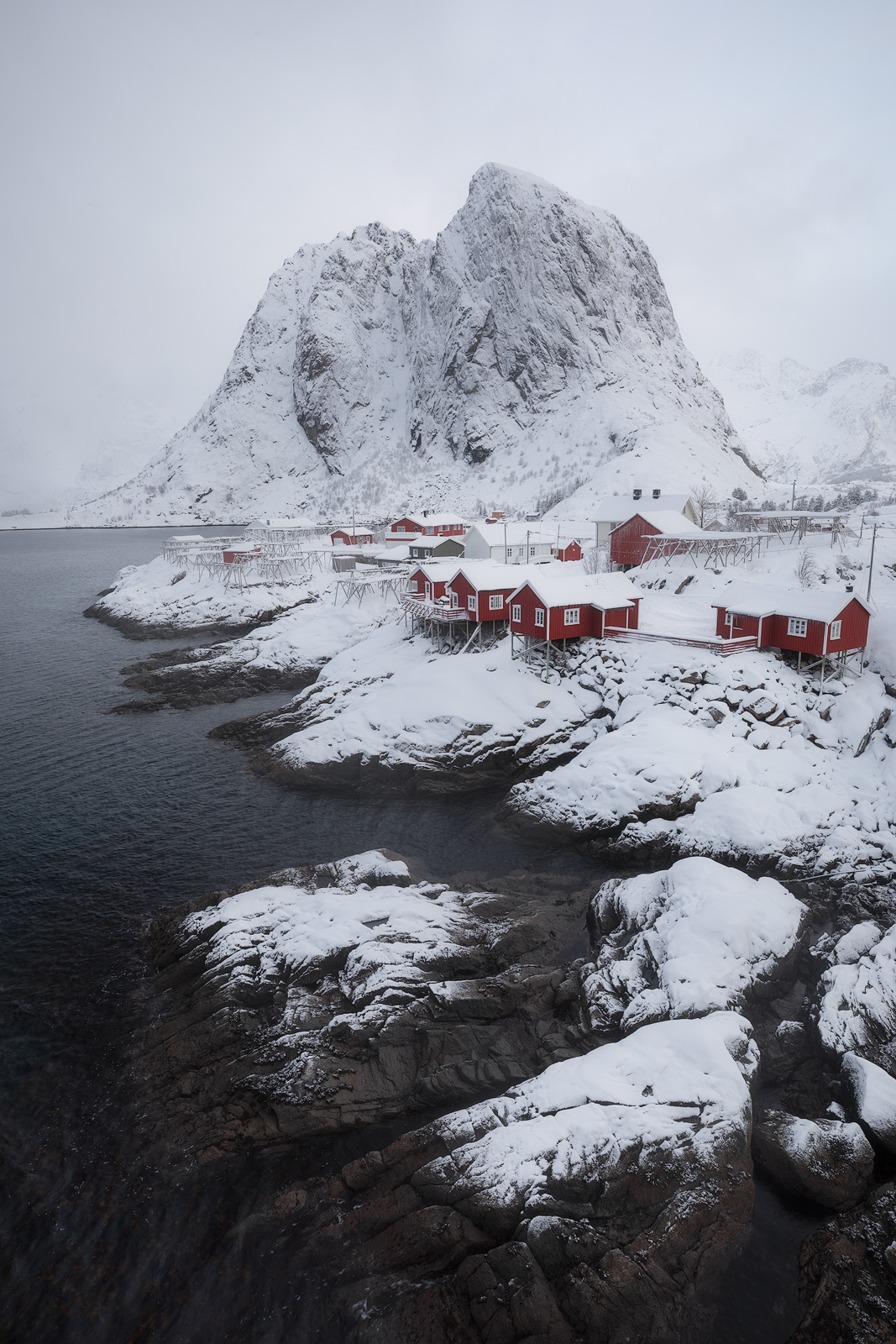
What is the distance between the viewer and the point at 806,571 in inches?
1682

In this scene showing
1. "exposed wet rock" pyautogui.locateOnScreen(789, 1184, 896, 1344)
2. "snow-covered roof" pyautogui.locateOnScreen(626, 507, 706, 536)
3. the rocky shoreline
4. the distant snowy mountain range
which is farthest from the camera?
the distant snowy mountain range

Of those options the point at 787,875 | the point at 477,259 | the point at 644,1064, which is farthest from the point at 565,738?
the point at 477,259

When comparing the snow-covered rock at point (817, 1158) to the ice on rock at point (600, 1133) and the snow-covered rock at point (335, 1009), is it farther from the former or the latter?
the snow-covered rock at point (335, 1009)

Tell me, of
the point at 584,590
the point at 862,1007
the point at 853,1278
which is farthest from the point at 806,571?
the point at 853,1278

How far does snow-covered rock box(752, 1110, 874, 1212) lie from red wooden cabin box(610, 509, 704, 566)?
42.1m

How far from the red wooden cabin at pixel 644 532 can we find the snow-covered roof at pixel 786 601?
54.9 ft

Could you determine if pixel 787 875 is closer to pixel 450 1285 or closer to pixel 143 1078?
pixel 450 1285

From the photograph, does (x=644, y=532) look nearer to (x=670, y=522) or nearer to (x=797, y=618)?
(x=670, y=522)

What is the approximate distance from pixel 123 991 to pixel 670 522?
46675 millimetres

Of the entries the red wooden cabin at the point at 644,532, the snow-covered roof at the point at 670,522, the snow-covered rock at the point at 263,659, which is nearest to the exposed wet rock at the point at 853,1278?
the snow-covered rock at the point at 263,659

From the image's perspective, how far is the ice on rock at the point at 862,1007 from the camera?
15.4m

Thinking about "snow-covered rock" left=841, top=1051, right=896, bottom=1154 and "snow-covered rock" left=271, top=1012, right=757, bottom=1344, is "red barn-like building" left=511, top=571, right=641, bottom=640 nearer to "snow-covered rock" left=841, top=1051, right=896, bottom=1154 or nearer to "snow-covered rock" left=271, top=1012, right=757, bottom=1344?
"snow-covered rock" left=841, top=1051, right=896, bottom=1154

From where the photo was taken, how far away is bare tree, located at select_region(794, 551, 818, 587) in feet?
137

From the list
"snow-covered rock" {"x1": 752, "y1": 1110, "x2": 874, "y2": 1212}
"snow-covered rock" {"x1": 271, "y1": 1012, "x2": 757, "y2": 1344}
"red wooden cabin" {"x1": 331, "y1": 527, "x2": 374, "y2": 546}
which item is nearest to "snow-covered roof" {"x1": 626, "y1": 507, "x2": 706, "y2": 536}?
"snow-covered rock" {"x1": 271, "y1": 1012, "x2": 757, "y2": 1344}
